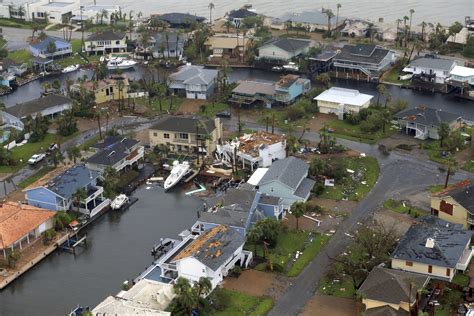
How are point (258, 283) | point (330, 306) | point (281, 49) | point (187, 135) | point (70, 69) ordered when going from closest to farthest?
1. point (330, 306)
2. point (258, 283)
3. point (187, 135)
4. point (281, 49)
5. point (70, 69)

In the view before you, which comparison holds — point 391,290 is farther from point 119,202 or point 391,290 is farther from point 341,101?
point 341,101

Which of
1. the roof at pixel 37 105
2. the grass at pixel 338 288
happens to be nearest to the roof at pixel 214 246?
the grass at pixel 338 288

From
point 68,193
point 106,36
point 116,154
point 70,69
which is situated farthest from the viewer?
point 106,36

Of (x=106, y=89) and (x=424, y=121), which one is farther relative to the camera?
(x=106, y=89)

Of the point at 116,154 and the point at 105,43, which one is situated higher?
the point at 105,43

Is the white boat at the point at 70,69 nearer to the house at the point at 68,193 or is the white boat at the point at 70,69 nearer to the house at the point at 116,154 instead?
the house at the point at 116,154

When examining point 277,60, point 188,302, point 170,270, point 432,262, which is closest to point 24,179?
point 170,270

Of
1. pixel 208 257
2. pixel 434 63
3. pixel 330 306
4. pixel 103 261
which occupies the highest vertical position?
pixel 434 63

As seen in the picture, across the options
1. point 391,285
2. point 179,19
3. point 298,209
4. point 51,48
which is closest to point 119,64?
point 51,48
